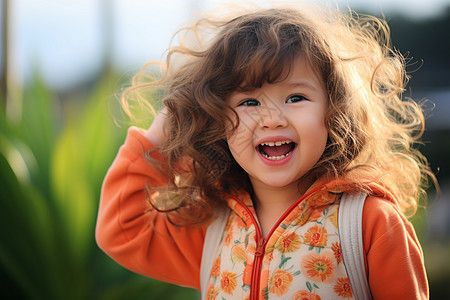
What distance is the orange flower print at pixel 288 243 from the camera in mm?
1002

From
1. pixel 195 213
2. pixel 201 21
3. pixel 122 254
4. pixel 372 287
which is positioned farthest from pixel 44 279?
pixel 372 287

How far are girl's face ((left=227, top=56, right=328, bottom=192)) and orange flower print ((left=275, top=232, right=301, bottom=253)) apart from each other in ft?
0.35

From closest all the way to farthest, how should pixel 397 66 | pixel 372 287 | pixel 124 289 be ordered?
1. pixel 372 287
2. pixel 397 66
3. pixel 124 289

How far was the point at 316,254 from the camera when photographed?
97cm

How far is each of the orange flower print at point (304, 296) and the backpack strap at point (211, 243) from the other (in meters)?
0.23

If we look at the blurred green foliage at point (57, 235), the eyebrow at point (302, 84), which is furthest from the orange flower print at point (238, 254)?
the blurred green foliage at point (57, 235)

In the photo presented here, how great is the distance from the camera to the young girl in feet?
3.21

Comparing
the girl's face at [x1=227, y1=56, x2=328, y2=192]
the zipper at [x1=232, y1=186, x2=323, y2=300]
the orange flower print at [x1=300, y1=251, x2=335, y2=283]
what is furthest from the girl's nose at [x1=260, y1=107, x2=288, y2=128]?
the orange flower print at [x1=300, y1=251, x2=335, y2=283]

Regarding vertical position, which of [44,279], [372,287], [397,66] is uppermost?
[397,66]

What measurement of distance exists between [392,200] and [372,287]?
19 cm

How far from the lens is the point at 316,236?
993 mm

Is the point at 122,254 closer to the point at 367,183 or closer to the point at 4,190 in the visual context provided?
the point at 367,183

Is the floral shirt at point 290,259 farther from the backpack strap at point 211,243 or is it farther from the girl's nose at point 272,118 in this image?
the girl's nose at point 272,118

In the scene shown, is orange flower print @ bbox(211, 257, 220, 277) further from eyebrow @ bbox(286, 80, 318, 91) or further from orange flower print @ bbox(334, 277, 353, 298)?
eyebrow @ bbox(286, 80, 318, 91)
